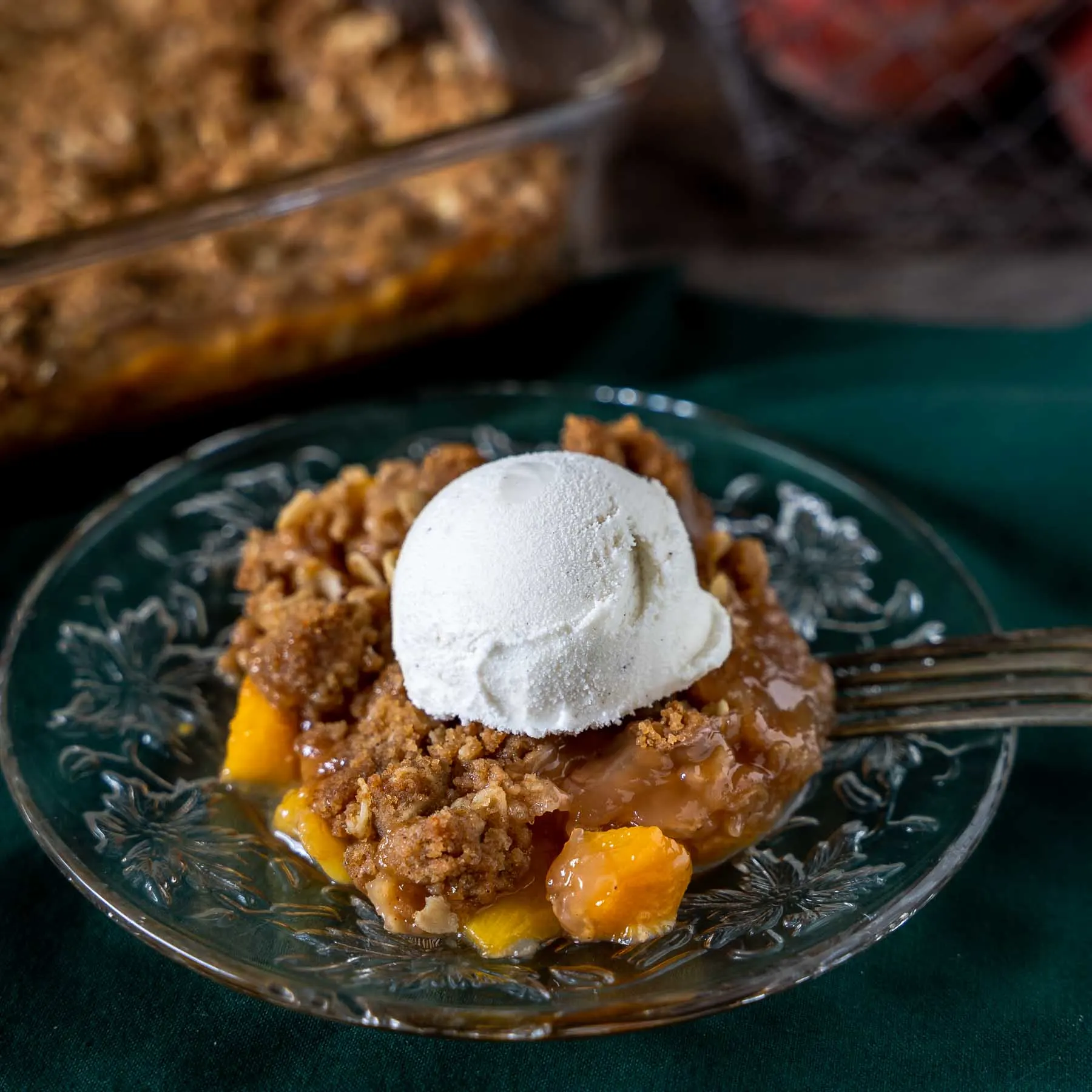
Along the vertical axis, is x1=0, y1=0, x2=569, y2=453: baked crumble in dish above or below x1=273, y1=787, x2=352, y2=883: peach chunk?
above

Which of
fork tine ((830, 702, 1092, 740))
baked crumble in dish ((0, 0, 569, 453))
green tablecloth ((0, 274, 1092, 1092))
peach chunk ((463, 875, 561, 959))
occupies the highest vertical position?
baked crumble in dish ((0, 0, 569, 453))

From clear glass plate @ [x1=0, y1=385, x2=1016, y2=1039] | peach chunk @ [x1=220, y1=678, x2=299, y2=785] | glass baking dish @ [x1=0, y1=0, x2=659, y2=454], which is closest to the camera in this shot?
clear glass plate @ [x1=0, y1=385, x2=1016, y2=1039]

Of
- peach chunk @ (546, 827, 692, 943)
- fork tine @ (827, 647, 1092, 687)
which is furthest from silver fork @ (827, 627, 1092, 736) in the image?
peach chunk @ (546, 827, 692, 943)

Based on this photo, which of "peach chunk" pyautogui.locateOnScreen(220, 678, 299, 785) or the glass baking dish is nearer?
"peach chunk" pyautogui.locateOnScreen(220, 678, 299, 785)

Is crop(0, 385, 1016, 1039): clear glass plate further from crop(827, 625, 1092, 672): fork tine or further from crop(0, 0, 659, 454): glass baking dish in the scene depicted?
crop(0, 0, 659, 454): glass baking dish

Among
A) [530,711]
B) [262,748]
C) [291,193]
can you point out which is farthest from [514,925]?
[291,193]

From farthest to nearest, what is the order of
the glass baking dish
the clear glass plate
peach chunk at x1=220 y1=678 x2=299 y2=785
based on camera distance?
the glass baking dish < peach chunk at x1=220 y1=678 x2=299 y2=785 < the clear glass plate
